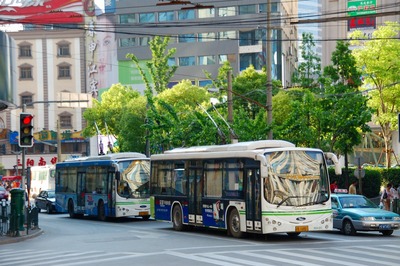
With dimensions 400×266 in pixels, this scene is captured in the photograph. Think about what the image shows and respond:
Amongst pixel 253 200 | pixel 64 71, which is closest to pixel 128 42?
pixel 64 71

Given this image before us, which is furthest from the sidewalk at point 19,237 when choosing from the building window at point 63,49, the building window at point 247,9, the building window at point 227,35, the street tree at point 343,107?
the building window at point 63,49

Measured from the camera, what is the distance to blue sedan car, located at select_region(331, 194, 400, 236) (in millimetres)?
27439

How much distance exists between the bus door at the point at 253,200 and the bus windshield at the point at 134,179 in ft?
39.2

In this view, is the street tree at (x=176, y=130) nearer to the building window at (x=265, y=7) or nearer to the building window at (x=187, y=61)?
the building window at (x=265, y=7)

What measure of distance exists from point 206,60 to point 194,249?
247 ft

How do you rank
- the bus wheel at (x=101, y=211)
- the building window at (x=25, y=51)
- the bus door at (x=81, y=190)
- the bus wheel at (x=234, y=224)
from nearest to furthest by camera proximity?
1. the bus wheel at (x=234, y=224)
2. the bus wheel at (x=101, y=211)
3. the bus door at (x=81, y=190)
4. the building window at (x=25, y=51)

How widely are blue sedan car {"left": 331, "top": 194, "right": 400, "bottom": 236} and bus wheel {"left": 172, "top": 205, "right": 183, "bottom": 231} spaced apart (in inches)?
216

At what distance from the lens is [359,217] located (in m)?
27.7

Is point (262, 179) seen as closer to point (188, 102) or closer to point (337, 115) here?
point (337, 115)

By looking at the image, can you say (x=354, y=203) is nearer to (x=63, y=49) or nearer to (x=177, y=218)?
(x=177, y=218)

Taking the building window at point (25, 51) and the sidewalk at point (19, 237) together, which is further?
the building window at point (25, 51)

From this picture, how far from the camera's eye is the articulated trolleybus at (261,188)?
2514 cm

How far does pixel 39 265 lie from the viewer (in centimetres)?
1977

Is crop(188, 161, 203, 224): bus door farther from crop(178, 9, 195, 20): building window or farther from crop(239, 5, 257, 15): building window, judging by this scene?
crop(178, 9, 195, 20): building window
